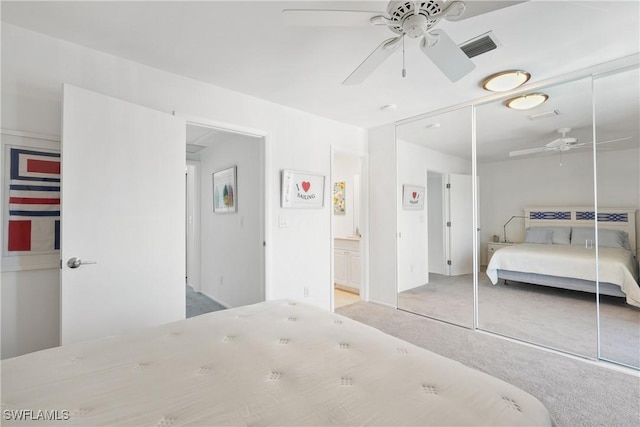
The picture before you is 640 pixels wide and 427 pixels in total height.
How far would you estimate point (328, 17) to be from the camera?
1.34 meters

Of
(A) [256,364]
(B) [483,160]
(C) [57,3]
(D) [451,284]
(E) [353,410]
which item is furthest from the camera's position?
(D) [451,284]

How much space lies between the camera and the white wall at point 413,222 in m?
3.57

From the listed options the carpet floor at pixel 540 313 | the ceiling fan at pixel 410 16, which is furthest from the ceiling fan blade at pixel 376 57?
the carpet floor at pixel 540 313

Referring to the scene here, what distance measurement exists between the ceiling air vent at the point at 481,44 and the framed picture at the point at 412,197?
5.85ft

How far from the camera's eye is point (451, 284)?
3.38 metres

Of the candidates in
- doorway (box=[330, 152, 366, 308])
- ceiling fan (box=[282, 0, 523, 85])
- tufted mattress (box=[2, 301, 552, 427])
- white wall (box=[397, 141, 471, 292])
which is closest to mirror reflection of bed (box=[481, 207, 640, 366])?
white wall (box=[397, 141, 471, 292])

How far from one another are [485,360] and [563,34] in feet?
8.37

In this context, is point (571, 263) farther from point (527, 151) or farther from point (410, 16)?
point (410, 16)

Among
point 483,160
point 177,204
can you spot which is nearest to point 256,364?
point 177,204

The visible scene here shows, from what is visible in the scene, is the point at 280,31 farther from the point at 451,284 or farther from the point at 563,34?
the point at 451,284

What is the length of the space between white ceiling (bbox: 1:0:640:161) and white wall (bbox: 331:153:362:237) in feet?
8.34

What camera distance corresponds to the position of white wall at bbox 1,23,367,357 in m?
1.84

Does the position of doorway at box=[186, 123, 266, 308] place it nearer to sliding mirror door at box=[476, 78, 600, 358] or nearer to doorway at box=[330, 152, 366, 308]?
doorway at box=[330, 152, 366, 308]

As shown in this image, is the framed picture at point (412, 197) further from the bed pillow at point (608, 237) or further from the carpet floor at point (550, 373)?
the bed pillow at point (608, 237)
